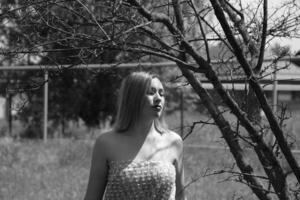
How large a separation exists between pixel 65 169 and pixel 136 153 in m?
6.07

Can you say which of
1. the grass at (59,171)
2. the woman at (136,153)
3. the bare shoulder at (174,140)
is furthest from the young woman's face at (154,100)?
the grass at (59,171)

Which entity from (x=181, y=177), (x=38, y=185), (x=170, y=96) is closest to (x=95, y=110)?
(x=170, y=96)

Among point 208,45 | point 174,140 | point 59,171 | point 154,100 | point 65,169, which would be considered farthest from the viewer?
point 65,169

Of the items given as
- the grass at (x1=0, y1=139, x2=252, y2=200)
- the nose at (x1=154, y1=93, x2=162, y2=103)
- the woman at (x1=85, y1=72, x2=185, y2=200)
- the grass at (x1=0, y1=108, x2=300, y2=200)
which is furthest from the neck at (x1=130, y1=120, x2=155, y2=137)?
the grass at (x1=0, y1=139, x2=252, y2=200)

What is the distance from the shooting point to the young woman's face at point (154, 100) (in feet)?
8.94

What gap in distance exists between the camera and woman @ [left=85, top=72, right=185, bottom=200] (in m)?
2.71

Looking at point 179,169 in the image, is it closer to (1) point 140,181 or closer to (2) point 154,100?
(1) point 140,181

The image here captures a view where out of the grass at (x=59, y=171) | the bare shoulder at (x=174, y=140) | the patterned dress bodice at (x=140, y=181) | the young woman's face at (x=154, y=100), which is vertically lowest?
the grass at (x=59, y=171)

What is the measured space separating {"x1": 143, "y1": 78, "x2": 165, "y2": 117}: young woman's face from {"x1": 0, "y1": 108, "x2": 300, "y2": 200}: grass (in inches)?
122

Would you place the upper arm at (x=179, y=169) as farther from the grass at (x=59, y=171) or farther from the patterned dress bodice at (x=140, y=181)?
the grass at (x=59, y=171)

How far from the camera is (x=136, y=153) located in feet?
9.08

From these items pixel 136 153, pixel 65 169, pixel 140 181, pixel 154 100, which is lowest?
pixel 65 169

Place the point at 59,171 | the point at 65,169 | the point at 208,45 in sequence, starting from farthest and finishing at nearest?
the point at 65,169, the point at 59,171, the point at 208,45

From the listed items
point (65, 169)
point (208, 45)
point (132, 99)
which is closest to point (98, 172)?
point (132, 99)
